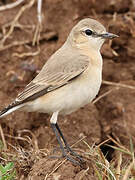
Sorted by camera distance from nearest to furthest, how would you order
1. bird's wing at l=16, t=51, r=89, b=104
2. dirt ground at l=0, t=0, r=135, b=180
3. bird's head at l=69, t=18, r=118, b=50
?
bird's wing at l=16, t=51, r=89, b=104 → bird's head at l=69, t=18, r=118, b=50 → dirt ground at l=0, t=0, r=135, b=180

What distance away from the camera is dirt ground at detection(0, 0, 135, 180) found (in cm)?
699

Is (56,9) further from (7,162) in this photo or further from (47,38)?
(7,162)

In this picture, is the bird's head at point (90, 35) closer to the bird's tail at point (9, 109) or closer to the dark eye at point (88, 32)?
the dark eye at point (88, 32)

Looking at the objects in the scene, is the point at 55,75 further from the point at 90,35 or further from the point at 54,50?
the point at 54,50

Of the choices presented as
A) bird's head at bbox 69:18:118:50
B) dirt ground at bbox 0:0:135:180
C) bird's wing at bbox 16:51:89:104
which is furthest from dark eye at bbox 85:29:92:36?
dirt ground at bbox 0:0:135:180

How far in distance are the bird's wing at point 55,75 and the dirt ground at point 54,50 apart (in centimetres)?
138

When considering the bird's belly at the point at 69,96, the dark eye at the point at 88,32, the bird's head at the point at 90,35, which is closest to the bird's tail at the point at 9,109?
the bird's belly at the point at 69,96

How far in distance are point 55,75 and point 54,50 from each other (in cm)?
220

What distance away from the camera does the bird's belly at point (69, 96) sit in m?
5.15

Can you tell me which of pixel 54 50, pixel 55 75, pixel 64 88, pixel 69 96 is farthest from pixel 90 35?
pixel 54 50

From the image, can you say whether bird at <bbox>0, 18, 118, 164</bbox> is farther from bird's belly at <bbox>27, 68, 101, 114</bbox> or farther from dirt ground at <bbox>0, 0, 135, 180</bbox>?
dirt ground at <bbox>0, 0, 135, 180</bbox>

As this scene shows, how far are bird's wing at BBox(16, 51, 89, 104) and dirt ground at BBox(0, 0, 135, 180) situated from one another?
1.38 meters

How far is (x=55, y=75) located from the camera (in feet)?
17.7

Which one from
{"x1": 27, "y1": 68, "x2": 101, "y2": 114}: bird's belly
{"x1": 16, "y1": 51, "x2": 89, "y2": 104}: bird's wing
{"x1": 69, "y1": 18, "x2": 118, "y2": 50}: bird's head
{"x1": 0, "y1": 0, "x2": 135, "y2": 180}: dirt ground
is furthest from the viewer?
{"x1": 0, "y1": 0, "x2": 135, "y2": 180}: dirt ground
